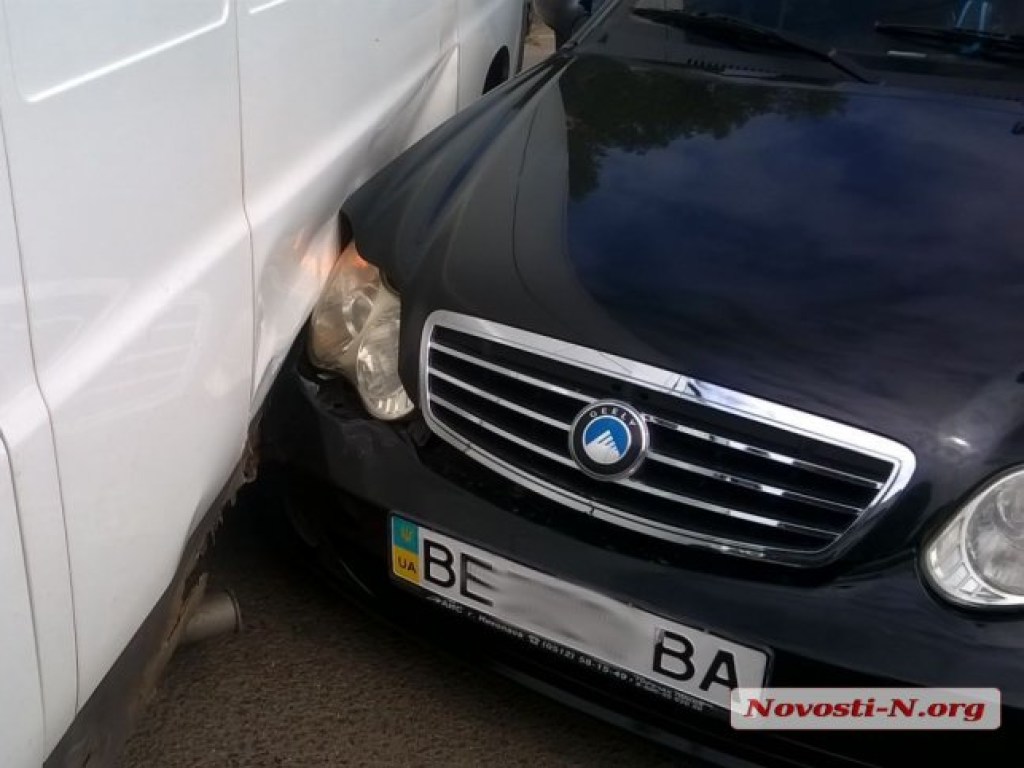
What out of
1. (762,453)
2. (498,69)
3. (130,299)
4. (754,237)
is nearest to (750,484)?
(762,453)

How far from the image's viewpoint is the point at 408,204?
2.28 metres

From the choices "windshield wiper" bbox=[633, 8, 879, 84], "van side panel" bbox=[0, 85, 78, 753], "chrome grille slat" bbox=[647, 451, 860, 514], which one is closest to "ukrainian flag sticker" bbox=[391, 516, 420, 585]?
"chrome grille slat" bbox=[647, 451, 860, 514]

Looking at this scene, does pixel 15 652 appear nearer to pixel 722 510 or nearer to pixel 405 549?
pixel 405 549

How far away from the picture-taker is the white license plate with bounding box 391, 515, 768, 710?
5.71 feet

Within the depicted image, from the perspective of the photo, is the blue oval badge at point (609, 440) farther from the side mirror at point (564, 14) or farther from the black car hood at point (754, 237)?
the side mirror at point (564, 14)

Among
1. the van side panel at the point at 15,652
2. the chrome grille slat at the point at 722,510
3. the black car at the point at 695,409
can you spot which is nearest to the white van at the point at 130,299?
the van side panel at the point at 15,652

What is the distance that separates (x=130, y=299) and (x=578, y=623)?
34.0 inches

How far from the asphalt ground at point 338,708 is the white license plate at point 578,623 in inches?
7.5

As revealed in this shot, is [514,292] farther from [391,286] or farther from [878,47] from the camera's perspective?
[878,47]

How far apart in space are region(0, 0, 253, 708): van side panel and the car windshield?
150 cm

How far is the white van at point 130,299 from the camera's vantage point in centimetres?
125

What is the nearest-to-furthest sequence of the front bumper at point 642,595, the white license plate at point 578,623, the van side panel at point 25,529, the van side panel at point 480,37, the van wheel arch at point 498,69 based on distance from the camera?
the van side panel at point 25,529
the front bumper at point 642,595
the white license plate at point 578,623
the van side panel at point 480,37
the van wheel arch at point 498,69

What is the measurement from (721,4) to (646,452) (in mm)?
1540

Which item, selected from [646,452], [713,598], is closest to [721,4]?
[646,452]
